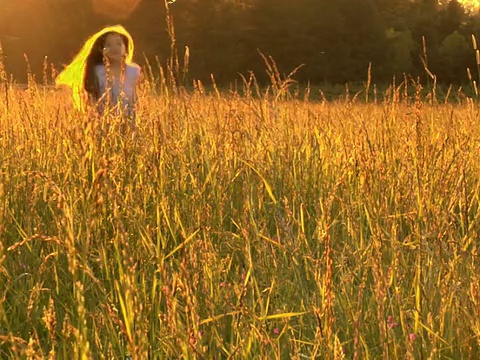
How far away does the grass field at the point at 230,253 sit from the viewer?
1.17 m

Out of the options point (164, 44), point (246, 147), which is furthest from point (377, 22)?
point (246, 147)

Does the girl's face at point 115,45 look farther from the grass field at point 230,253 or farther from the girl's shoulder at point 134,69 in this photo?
the grass field at point 230,253

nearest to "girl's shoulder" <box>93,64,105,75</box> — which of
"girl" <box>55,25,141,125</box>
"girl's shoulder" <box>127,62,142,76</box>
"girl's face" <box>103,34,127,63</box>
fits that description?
"girl" <box>55,25,141,125</box>

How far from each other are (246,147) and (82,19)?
24410 mm

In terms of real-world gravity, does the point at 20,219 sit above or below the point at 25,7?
below

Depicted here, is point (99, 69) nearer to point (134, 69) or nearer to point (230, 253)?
point (134, 69)

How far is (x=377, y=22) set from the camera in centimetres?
2662

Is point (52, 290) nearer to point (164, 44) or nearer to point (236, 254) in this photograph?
point (236, 254)

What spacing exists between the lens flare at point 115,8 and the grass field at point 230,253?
2251 centimetres

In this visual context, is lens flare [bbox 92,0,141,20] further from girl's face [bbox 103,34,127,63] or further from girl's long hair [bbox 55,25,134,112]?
girl's face [bbox 103,34,127,63]

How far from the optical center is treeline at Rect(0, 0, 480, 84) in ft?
82.5

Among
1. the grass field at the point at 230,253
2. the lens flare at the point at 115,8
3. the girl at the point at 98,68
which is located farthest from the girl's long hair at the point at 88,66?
the lens flare at the point at 115,8

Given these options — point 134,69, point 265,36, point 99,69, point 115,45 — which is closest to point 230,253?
point 115,45

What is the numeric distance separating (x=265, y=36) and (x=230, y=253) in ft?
82.4
